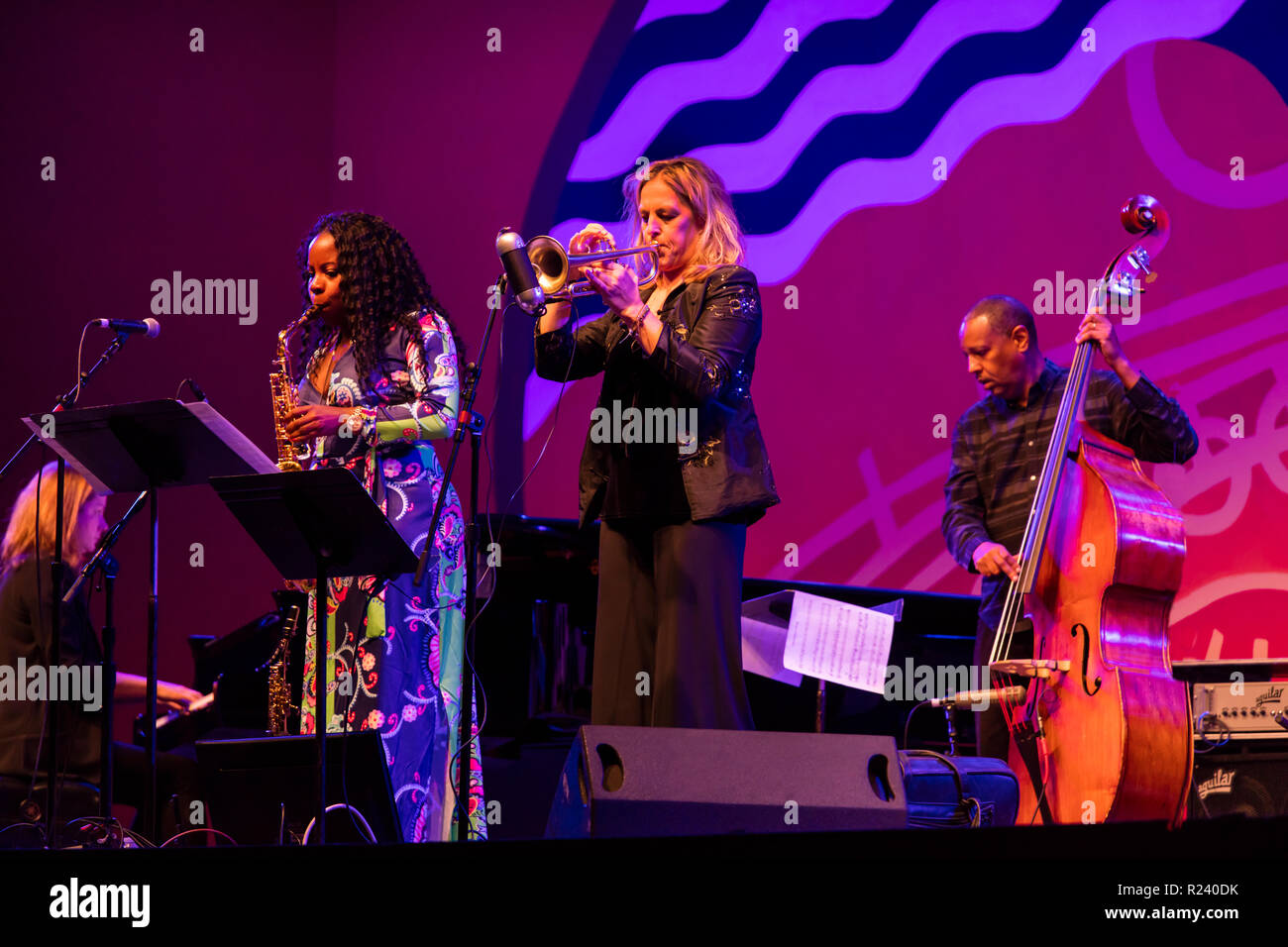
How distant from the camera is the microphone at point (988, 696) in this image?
325 cm

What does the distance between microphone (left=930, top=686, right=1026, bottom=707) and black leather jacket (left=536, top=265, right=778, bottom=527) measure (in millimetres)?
853

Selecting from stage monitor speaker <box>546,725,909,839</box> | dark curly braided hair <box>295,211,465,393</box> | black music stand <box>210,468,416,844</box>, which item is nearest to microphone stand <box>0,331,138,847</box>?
dark curly braided hair <box>295,211,465,393</box>

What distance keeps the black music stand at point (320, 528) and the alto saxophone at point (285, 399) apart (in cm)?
72

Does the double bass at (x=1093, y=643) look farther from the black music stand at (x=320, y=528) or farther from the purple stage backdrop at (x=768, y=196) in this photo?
the purple stage backdrop at (x=768, y=196)

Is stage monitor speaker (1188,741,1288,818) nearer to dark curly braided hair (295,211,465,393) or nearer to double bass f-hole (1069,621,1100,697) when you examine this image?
double bass f-hole (1069,621,1100,697)

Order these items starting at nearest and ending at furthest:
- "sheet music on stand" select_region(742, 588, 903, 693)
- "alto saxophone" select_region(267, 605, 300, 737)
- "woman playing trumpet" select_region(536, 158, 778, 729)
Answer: "woman playing trumpet" select_region(536, 158, 778, 729) < "alto saxophone" select_region(267, 605, 300, 737) < "sheet music on stand" select_region(742, 588, 903, 693)

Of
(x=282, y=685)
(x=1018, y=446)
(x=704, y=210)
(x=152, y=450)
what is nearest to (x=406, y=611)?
(x=282, y=685)

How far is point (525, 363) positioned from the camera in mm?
6641

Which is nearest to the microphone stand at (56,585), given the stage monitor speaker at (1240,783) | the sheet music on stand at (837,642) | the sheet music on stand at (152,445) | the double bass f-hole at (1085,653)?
the sheet music on stand at (152,445)

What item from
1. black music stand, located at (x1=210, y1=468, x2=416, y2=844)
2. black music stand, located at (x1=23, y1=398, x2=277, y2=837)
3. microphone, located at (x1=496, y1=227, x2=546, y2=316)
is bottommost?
black music stand, located at (x1=210, y1=468, x2=416, y2=844)

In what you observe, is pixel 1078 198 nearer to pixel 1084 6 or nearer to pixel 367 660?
pixel 1084 6

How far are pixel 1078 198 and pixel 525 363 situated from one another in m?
2.78

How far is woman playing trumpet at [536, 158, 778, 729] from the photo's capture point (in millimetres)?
2861
